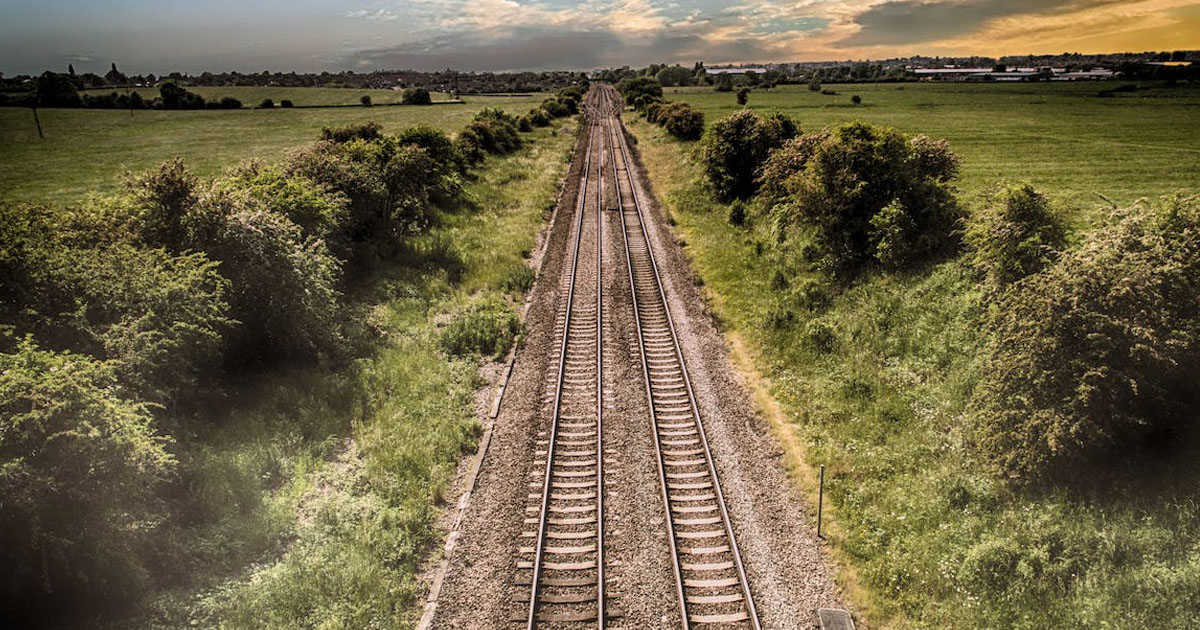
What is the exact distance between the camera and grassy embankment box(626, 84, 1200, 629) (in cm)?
830

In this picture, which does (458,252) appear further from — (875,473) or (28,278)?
(875,473)

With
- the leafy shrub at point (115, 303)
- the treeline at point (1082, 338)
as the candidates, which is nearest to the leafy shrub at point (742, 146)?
the treeline at point (1082, 338)

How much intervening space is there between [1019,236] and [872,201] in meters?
7.70

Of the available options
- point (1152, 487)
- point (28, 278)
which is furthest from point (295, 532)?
point (1152, 487)

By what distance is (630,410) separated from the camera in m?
14.9

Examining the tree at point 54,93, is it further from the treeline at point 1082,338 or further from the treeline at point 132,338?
the treeline at point 1082,338

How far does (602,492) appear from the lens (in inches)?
467

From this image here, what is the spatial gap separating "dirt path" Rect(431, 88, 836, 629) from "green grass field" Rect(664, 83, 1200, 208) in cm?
1015

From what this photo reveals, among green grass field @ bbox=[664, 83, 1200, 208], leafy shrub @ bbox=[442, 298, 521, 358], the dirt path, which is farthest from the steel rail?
green grass field @ bbox=[664, 83, 1200, 208]

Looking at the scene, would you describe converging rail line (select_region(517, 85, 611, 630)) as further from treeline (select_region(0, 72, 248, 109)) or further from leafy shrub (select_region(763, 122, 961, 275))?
treeline (select_region(0, 72, 248, 109))

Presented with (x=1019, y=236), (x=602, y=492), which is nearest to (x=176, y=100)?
(x=602, y=492)

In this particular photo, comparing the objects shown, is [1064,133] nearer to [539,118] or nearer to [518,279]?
[518,279]

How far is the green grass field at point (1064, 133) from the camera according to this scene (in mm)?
30625

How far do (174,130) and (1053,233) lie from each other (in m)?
88.0
